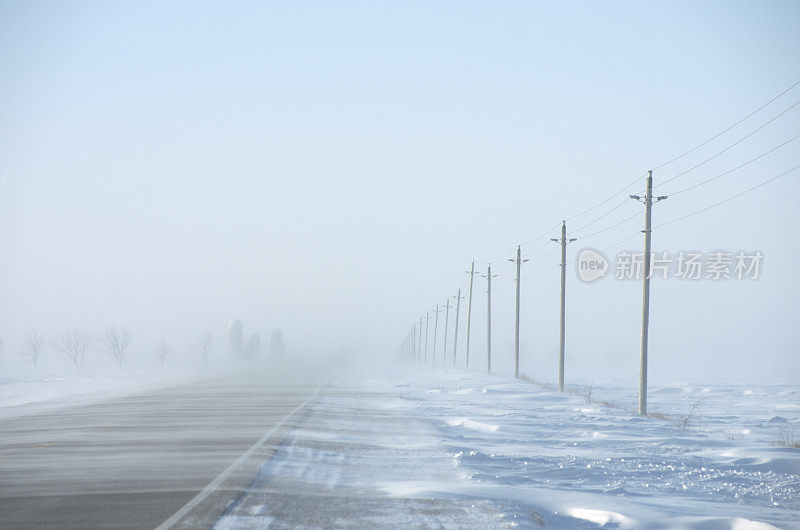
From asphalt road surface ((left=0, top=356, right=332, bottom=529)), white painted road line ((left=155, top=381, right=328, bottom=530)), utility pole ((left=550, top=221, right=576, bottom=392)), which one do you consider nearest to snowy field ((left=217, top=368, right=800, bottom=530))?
white painted road line ((left=155, top=381, right=328, bottom=530))

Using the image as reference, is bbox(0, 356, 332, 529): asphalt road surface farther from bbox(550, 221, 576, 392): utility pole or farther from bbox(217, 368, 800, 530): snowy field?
bbox(550, 221, 576, 392): utility pole

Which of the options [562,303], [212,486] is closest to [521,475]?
[212,486]

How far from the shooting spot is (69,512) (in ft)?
25.6

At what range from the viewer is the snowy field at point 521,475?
25.9ft

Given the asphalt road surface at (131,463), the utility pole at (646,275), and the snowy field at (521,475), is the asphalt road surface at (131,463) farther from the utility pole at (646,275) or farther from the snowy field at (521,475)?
the utility pole at (646,275)

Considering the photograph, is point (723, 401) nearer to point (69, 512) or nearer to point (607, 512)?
point (607, 512)

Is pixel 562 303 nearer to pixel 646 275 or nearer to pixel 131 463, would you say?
pixel 646 275

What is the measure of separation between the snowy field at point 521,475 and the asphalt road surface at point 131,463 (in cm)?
57

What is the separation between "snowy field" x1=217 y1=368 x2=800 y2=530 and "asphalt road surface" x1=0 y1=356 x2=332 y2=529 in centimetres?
57

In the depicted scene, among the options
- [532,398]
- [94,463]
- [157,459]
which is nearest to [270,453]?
[157,459]

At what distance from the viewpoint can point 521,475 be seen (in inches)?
435

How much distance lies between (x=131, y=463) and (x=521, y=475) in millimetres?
6035

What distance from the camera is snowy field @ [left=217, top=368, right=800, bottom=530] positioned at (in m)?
7.89

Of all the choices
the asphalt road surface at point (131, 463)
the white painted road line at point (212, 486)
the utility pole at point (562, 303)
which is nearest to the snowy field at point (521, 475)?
the white painted road line at point (212, 486)
